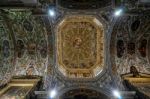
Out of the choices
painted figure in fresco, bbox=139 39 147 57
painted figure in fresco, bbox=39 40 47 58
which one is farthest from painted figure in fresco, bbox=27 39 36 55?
painted figure in fresco, bbox=139 39 147 57

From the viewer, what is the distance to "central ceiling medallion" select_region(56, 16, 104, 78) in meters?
18.9

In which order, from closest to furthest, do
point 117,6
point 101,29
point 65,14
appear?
point 117,6, point 65,14, point 101,29

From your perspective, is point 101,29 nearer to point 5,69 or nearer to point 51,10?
point 51,10

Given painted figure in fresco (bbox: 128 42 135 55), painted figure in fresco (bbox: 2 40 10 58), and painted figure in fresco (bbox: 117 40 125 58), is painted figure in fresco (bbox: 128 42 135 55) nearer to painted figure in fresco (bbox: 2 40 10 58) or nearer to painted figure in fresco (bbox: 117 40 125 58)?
painted figure in fresco (bbox: 117 40 125 58)

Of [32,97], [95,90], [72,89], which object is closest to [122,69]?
[95,90]

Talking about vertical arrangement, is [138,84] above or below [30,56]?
below

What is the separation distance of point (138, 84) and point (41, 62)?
6897 millimetres

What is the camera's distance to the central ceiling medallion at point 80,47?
18891 mm

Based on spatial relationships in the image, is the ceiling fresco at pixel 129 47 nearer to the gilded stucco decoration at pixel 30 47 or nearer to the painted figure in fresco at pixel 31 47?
the gilded stucco decoration at pixel 30 47

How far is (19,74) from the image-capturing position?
17.7 meters

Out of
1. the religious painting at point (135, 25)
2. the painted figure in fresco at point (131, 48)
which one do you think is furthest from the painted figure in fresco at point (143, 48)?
the religious painting at point (135, 25)

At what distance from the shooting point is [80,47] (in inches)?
791

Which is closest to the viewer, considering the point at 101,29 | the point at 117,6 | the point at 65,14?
the point at 117,6

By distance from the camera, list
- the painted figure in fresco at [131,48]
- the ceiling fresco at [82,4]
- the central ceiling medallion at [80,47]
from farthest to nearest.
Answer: the central ceiling medallion at [80,47]
the painted figure in fresco at [131,48]
the ceiling fresco at [82,4]
